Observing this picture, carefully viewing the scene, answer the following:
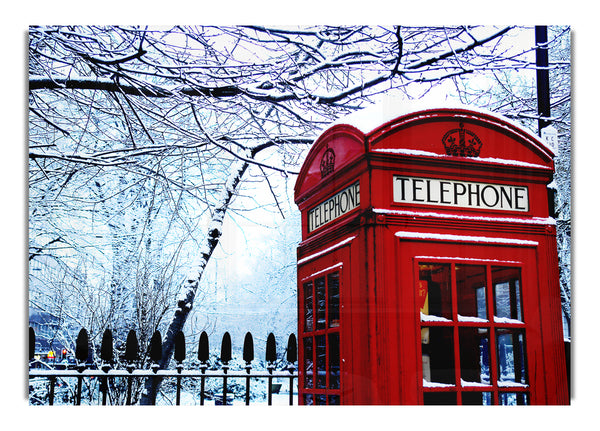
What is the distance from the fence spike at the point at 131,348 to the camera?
12.2 ft

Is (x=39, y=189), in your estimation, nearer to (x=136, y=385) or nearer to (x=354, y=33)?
(x=136, y=385)

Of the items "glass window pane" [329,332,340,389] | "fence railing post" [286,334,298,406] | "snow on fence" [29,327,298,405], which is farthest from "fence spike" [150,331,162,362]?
"glass window pane" [329,332,340,389]

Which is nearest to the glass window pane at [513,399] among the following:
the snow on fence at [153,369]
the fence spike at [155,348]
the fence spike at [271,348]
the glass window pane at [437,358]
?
the glass window pane at [437,358]

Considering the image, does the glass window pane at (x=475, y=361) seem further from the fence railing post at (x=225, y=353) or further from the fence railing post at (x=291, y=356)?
the fence railing post at (x=225, y=353)

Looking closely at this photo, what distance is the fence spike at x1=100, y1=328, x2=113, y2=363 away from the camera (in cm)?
370

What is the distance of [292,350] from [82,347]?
3.98ft

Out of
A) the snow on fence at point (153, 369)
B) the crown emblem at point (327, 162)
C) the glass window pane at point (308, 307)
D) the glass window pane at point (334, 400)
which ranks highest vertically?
the crown emblem at point (327, 162)

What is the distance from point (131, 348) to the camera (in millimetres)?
3721

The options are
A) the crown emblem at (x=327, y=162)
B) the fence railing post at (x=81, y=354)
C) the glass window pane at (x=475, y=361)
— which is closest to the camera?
the glass window pane at (x=475, y=361)

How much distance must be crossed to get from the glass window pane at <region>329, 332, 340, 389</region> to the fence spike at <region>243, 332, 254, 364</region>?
61 cm

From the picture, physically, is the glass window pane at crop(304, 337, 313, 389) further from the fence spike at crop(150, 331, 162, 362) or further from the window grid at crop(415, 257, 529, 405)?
the fence spike at crop(150, 331, 162, 362)

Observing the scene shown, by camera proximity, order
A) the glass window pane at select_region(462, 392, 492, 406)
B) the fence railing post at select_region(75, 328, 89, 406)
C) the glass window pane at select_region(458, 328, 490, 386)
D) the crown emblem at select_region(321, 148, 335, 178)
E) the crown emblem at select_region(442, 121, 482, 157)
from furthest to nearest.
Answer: the fence railing post at select_region(75, 328, 89, 406)
the crown emblem at select_region(321, 148, 335, 178)
the crown emblem at select_region(442, 121, 482, 157)
the glass window pane at select_region(462, 392, 492, 406)
the glass window pane at select_region(458, 328, 490, 386)
